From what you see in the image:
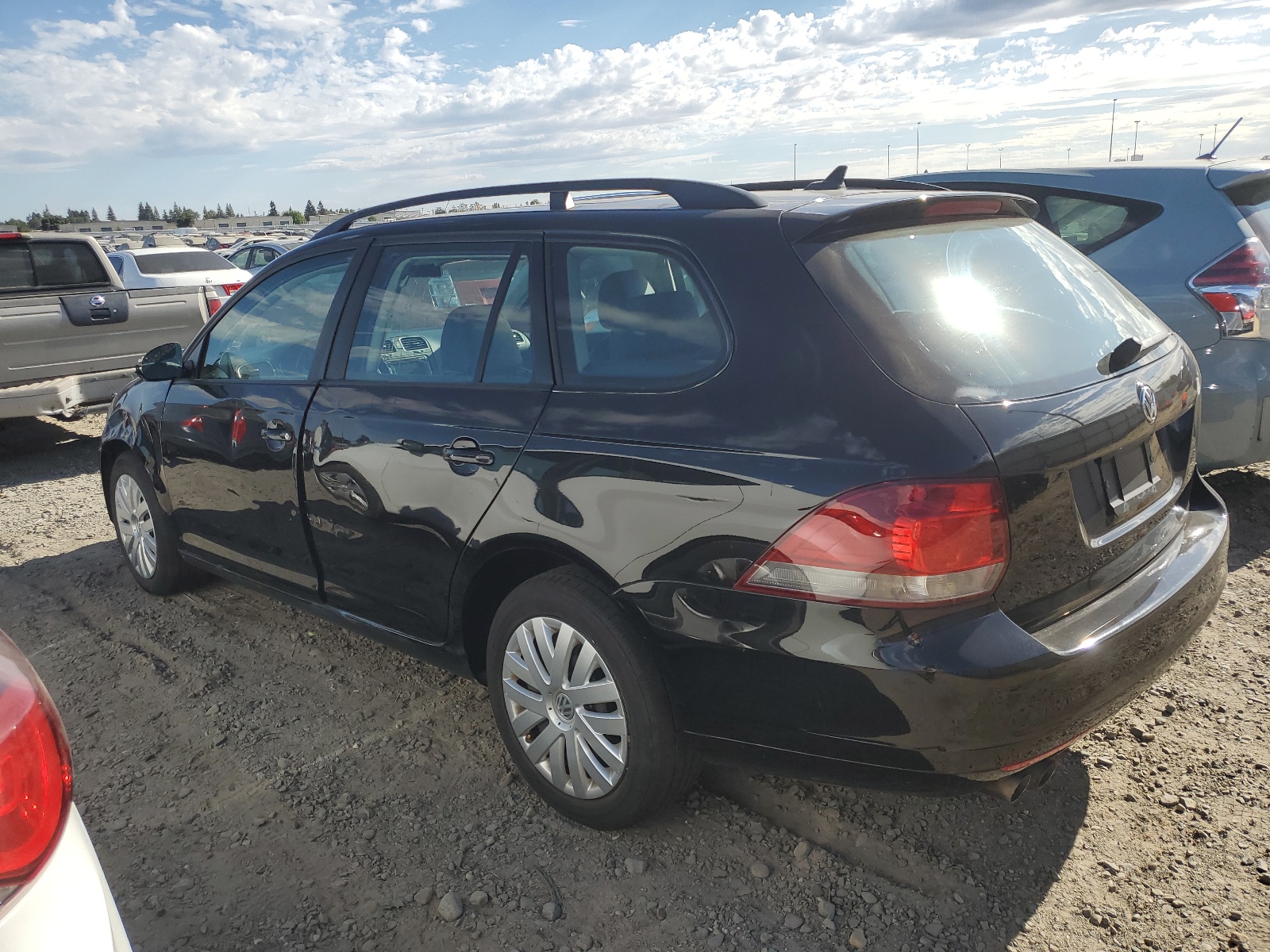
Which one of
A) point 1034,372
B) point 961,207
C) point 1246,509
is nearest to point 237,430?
point 961,207

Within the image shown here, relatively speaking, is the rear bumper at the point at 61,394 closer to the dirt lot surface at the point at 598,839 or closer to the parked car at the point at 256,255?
the dirt lot surface at the point at 598,839

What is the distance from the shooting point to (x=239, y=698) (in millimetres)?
3738

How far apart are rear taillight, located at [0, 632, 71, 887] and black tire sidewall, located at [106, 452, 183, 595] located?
3.08 metres

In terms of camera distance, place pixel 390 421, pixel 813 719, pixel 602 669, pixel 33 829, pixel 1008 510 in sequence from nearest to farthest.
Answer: pixel 33 829, pixel 1008 510, pixel 813 719, pixel 602 669, pixel 390 421

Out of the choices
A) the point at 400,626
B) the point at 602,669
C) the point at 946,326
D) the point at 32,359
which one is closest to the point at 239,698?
the point at 400,626

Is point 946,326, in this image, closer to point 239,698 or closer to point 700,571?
point 700,571

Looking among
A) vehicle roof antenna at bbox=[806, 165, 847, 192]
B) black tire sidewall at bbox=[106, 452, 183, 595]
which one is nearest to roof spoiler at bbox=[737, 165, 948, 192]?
vehicle roof antenna at bbox=[806, 165, 847, 192]

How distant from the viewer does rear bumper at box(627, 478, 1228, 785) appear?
213 centimetres

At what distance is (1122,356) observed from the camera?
2.62 meters

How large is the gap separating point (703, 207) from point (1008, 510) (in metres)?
1.17

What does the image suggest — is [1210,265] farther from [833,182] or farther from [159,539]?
[159,539]

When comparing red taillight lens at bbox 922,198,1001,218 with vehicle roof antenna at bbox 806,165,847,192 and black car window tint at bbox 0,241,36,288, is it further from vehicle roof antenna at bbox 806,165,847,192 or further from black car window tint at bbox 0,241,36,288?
black car window tint at bbox 0,241,36,288

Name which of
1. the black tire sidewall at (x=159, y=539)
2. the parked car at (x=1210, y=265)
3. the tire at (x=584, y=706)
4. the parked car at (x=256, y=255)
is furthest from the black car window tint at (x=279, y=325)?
the parked car at (x=256, y=255)

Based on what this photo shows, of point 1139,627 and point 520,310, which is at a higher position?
point 520,310
